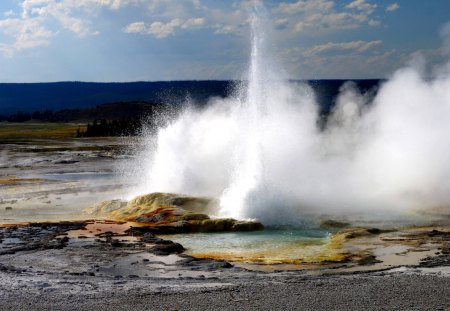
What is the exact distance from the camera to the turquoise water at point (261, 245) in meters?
14.5

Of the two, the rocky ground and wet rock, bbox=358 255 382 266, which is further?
wet rock, bbox=358 255 382 266

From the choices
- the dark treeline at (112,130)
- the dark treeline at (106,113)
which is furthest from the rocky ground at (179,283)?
the dark treeline at (106,113)

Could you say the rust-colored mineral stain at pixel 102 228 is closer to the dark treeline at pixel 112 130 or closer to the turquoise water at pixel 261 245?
the turquoise water at pixel 261 245

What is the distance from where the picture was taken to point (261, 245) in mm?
15984

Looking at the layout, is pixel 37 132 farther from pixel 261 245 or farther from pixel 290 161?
pixel 261 245

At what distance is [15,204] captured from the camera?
25.3 metres

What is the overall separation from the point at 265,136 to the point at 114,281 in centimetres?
1322

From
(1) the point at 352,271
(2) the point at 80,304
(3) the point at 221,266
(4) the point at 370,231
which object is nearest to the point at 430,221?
(4) the point at 370,231

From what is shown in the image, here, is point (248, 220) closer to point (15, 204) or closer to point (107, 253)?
point (107, 253)

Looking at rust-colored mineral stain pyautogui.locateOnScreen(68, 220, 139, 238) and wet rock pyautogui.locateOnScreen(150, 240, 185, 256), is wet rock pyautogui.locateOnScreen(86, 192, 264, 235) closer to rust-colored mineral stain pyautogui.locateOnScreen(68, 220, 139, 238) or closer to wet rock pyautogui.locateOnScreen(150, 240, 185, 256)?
rust-colored mineral stain pyautogui.locateOnScreen(68, 220, 139, 238)

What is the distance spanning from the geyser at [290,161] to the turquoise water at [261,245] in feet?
5.52

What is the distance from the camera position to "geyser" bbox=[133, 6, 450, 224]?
68.4 feet

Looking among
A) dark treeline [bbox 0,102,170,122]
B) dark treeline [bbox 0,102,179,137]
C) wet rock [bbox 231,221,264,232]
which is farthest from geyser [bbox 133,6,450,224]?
dark treeline [bbox 0,102,170,122]

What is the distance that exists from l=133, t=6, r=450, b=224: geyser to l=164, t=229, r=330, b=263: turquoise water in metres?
1.68
